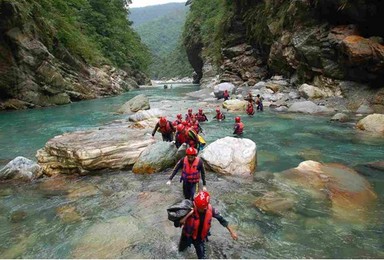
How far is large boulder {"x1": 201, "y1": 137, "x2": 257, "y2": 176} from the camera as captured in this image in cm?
→ 912

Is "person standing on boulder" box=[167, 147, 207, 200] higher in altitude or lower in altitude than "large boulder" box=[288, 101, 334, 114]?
higher

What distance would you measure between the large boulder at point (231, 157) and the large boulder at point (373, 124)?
7.09 metres

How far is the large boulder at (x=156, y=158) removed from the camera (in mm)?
9383

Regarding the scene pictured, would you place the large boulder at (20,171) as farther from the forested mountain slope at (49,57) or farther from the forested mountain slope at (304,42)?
the forested mountain slope at (304,42)

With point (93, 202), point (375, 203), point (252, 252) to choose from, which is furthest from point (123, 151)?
point (375, 203)

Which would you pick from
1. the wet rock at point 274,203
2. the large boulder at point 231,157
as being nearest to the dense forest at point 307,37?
the large boulder at point 231,157

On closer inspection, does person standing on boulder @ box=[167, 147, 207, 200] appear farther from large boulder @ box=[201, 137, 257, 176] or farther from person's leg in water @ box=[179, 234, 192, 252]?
large boulder @ box=[201, 137, 257, 176]

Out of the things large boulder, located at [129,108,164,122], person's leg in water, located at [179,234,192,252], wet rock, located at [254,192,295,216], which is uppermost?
person's leg in water, located at [179,234,192,252]

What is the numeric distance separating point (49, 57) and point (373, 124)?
78.0 feet

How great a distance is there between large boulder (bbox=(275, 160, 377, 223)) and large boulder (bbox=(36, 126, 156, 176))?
4382mm

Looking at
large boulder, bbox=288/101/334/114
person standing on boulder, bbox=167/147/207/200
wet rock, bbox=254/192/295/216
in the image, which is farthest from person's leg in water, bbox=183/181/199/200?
large boulder, bbox=288/101/334/114

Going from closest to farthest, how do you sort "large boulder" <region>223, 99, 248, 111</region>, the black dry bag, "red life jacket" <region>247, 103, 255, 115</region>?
the black dry bag → "red life jacket" <region>247, 103, 255, 115</region> → "large boulder" <region>223, 99, 248, 111</region>

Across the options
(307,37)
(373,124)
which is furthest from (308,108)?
(307,37)

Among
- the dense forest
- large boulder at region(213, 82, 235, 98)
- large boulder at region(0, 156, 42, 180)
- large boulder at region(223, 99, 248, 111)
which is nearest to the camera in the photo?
large boulder at region(0, 156, 42, 180)
